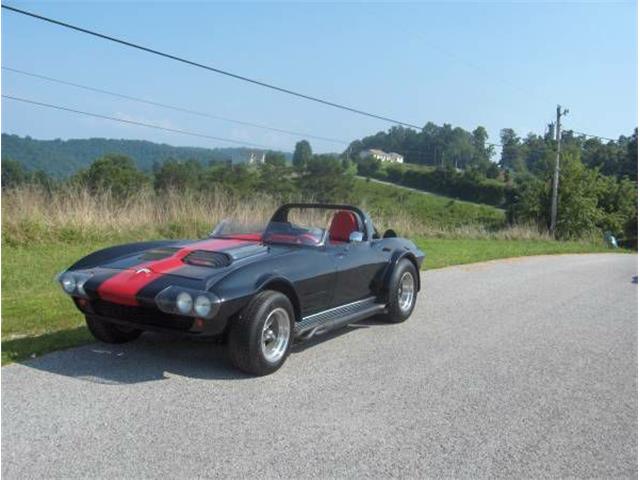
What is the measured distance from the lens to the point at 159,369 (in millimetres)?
4988

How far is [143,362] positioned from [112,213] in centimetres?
942

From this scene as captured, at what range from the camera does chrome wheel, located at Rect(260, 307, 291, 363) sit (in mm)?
5074

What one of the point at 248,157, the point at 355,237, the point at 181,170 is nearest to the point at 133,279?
the point at 355,237

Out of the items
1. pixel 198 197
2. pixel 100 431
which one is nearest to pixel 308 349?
pixel 100 431

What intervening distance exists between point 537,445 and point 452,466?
0.66 metres

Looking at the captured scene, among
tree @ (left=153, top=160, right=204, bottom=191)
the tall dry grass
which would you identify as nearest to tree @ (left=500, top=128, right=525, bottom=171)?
tree @ (left=153, top=160, right=204, bottom=191)

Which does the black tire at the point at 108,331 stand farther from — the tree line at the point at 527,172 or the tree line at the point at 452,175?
the tree line at the point at 527,172

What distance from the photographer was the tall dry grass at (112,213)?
12258mm

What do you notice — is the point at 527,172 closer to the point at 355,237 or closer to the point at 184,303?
Result: the point at 355,237

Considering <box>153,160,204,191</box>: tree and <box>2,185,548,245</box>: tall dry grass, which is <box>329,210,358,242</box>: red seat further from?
<box>153,160,204,191</box>: tree

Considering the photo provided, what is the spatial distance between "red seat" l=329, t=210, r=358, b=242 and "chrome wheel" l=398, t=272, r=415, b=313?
0.78 metres

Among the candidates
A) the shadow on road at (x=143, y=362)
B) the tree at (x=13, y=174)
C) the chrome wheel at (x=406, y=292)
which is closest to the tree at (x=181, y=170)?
the tree at (x=13, y=174)

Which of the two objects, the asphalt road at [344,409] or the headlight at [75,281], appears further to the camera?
the headlight at [75,281]

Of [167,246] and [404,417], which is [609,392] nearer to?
[404,417]
